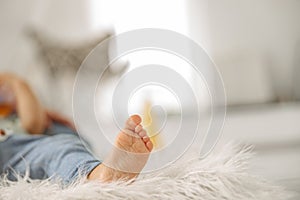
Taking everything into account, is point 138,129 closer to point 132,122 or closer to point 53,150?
point 132,122

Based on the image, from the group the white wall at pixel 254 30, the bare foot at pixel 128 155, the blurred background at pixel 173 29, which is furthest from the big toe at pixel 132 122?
the white wall at pixel 254 30

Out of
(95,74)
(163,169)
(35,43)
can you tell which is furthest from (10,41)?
(163,169)

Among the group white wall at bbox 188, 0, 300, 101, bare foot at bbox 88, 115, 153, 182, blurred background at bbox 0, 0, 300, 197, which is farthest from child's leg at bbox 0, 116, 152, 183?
white wall at bbox 188, 0, 300, 101

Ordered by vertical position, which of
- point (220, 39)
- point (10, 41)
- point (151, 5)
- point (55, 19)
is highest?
point (220, 39)

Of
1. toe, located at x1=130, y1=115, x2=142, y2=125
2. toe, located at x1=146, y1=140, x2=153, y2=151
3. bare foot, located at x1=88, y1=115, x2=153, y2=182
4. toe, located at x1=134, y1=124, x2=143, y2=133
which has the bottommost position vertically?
bare foot, located at x1=88, y1=115, x2=153, y2=182

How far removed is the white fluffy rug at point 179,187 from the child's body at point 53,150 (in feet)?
0.12

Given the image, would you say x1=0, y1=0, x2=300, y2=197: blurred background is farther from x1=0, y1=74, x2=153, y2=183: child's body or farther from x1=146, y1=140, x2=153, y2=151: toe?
x1=146, y1=140, x2=153, y2=151: toe

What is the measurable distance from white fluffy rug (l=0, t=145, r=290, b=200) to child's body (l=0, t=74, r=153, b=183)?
0.04 meters

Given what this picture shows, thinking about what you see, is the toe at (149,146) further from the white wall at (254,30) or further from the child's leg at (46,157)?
the white wall at (254,30)

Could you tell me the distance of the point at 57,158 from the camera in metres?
0.92

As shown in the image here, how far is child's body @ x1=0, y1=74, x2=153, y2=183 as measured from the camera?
80 cm

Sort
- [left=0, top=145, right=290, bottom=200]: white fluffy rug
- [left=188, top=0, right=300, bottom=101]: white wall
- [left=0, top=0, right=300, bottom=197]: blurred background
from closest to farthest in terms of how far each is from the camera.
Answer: [left=0, top=145, right=290, bottom=200]: white fluffy rug, [left=0, top=0, right=300, bottom=197]: blurred background, [left=188, top=0, right=300, bottom=101]: white wall

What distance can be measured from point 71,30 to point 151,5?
0.47 metres

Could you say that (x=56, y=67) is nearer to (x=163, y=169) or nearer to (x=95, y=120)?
(x=95, y=120)
